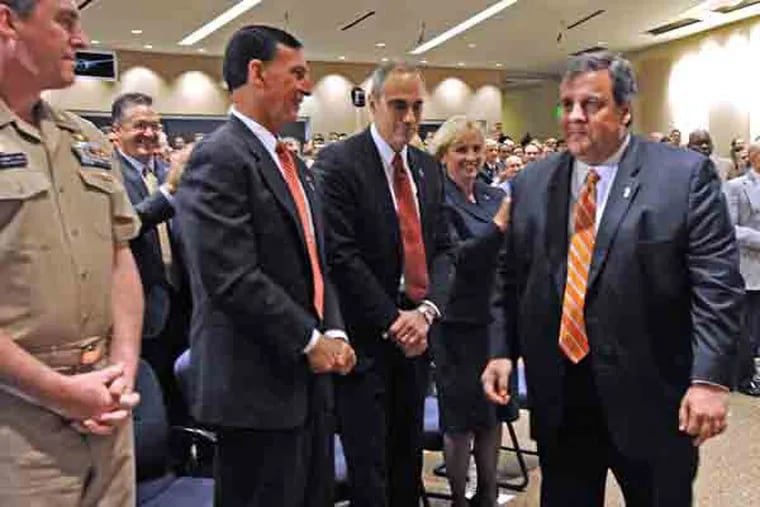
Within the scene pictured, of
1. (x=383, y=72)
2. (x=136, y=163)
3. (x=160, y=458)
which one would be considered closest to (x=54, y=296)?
(x=160, y=458)

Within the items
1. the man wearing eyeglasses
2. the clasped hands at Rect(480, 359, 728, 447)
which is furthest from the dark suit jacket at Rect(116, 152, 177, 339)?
the clasped hands at Rect(480, 359, 728, 447)

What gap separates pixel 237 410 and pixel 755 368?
449cm

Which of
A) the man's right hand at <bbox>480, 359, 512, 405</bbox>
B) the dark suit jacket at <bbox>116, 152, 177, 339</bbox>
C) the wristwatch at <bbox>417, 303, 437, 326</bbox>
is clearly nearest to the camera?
the man's right hand at <bbox>480, 359, 512, 405</bbox>

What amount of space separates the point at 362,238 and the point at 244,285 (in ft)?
2.42

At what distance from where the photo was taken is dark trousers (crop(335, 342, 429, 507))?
2.64 metres

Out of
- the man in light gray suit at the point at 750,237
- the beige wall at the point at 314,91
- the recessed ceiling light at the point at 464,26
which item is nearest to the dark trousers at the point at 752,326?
the man in light gray suit at the point at 750,237

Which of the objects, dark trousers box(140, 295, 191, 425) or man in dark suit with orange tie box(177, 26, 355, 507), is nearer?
man in dark suit with orange tie box(177, 26, 355, 507)

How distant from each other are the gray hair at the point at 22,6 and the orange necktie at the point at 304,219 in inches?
30.8

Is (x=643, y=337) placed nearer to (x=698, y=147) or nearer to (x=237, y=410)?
(x=237, y=410)

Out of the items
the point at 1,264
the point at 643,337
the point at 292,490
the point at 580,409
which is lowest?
the point at 292,490

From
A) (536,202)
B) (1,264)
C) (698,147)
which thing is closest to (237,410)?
(1,264)

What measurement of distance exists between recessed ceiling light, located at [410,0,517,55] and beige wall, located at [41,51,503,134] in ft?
4.99

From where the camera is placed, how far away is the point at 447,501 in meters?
3.77

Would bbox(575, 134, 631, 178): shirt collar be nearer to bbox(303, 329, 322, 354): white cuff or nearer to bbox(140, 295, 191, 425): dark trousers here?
bbox(303, 329, 322, 354): white cuff
